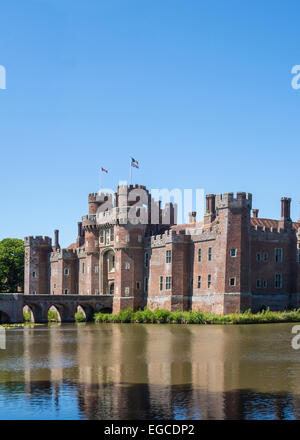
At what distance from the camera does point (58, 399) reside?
2459 centimetres

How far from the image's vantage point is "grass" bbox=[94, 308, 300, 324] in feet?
201

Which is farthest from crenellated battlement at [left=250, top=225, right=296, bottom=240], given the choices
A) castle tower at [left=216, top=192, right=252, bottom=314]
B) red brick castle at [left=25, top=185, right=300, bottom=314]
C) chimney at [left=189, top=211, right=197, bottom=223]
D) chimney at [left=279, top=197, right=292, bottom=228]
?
chimney at [left=189, top=211, right=197, bottom=223]

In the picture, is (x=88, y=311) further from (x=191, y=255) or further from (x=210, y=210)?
(x=210, y=210)

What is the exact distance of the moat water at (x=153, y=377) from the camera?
74.2 ft

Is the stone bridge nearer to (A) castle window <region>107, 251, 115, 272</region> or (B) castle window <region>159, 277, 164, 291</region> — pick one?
(A) castle window <region>107, 251, 115, 272</region>

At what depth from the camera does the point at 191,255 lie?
233ft

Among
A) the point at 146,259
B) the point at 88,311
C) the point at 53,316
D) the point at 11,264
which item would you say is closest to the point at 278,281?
the point at 146,259

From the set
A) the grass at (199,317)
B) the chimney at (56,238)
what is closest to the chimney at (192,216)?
the grass at (199,317)

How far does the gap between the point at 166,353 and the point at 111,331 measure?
1989 centimetres

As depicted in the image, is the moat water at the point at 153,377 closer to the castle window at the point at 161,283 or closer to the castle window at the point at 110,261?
the castle window at the point at 161,283

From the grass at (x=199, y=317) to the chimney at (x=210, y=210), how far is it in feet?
33.9

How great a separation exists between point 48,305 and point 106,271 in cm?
1004

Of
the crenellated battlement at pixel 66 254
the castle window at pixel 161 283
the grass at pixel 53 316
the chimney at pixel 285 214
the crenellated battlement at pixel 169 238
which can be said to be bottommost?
the grass at pixel 53 316
